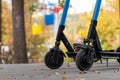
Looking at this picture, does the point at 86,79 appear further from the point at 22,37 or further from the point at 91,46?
the point at 22,37

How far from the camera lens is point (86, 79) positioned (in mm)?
9133


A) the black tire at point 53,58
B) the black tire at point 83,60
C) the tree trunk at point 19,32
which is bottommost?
the tree trunk at point 19,32

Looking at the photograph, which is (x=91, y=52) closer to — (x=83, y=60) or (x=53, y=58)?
(x=83, y=60)

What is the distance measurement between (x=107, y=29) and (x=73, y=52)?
33.2m

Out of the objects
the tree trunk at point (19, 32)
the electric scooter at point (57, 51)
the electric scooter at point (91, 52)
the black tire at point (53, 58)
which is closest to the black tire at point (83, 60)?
the electric scooter at point (91, 52)

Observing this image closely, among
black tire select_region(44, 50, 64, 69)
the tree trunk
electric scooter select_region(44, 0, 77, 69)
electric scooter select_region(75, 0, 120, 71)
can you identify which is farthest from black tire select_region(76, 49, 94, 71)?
the tree trunk

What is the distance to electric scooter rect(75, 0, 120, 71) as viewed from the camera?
35.7 feet

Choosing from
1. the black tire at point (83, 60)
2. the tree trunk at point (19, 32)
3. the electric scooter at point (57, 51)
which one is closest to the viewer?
the black tire at point (83, 60)

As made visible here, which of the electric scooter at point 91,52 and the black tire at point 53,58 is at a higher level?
the electric scooter at point 91,52

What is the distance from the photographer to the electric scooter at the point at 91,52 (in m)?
10.9

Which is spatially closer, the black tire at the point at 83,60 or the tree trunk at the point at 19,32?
the black tire at the point at 83,60

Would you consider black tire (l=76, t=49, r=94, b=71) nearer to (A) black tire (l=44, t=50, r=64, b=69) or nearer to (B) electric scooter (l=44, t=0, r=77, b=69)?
(B) electric scooter (l=44, t=0, r=77, b=69)

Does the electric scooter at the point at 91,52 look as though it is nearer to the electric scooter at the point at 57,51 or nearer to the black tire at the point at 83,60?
the black tire at the point at 83,60

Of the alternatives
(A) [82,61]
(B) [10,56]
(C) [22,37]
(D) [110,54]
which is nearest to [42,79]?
(A) [82,61]
